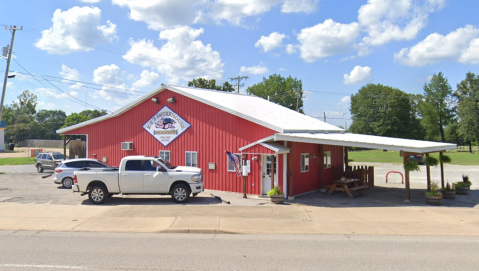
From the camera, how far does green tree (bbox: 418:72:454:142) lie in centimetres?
7906

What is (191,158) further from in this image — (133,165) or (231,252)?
(231,252)

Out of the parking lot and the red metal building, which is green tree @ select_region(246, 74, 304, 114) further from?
the parking lot

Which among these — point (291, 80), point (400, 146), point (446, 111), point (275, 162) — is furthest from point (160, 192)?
point (446, 111)

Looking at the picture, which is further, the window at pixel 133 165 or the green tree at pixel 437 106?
the green tree at pixel 437 106

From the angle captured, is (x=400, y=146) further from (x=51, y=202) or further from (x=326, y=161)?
(x=51, y=202)

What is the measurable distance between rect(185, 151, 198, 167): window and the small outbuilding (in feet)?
0.18

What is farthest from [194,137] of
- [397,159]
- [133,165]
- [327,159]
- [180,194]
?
[397,159]

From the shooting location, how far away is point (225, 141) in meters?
18.3

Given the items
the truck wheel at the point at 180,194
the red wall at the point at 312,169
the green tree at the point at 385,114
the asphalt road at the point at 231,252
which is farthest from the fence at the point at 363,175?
the green tree at the point at 385,114

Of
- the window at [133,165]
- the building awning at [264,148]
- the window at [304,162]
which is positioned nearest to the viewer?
the window at [133,165]

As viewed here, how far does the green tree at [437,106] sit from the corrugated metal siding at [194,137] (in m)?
72.8

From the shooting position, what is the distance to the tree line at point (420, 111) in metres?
67.8

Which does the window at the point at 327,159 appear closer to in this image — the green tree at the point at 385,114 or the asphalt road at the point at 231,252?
the asphalt road at the point at 231,252

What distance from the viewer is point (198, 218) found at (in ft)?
36.9
